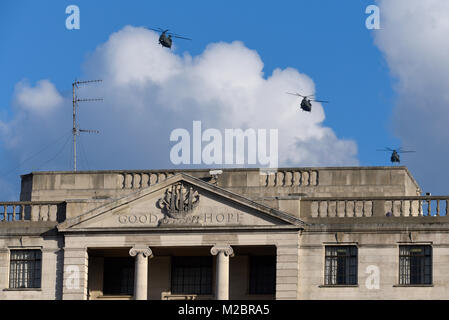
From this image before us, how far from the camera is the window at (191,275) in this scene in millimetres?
83188

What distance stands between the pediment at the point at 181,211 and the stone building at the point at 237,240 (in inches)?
2.1

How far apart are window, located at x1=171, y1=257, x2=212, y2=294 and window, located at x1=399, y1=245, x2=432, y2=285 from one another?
431 inches

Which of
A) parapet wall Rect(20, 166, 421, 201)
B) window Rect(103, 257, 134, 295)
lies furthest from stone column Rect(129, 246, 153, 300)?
parapet wall Rect(20, 166, 421, 201)

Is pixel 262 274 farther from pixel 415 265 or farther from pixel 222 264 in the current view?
pixel 415 265

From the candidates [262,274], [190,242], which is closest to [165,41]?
[190,242]

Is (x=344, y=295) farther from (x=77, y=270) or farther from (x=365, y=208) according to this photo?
(x=77, y=270)

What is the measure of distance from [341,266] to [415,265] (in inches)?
154

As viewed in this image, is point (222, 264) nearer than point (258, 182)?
Yes

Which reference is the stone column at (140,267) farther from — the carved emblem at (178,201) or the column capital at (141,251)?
the carved emblem at (178,201)

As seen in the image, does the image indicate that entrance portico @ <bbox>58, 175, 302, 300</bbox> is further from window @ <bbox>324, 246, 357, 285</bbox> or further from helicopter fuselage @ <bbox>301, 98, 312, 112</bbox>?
helicopter fuselage @ <bbox>301, 98, 312, 112</bbox>

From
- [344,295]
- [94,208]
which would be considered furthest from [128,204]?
[344,295]

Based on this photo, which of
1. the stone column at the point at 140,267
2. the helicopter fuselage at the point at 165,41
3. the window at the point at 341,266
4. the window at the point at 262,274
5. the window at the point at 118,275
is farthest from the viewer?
the helicopter fuselage at the point at 165,41

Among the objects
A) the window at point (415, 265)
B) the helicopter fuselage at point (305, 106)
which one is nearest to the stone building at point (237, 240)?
the window at point (415, 265)

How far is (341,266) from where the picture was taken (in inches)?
3152
